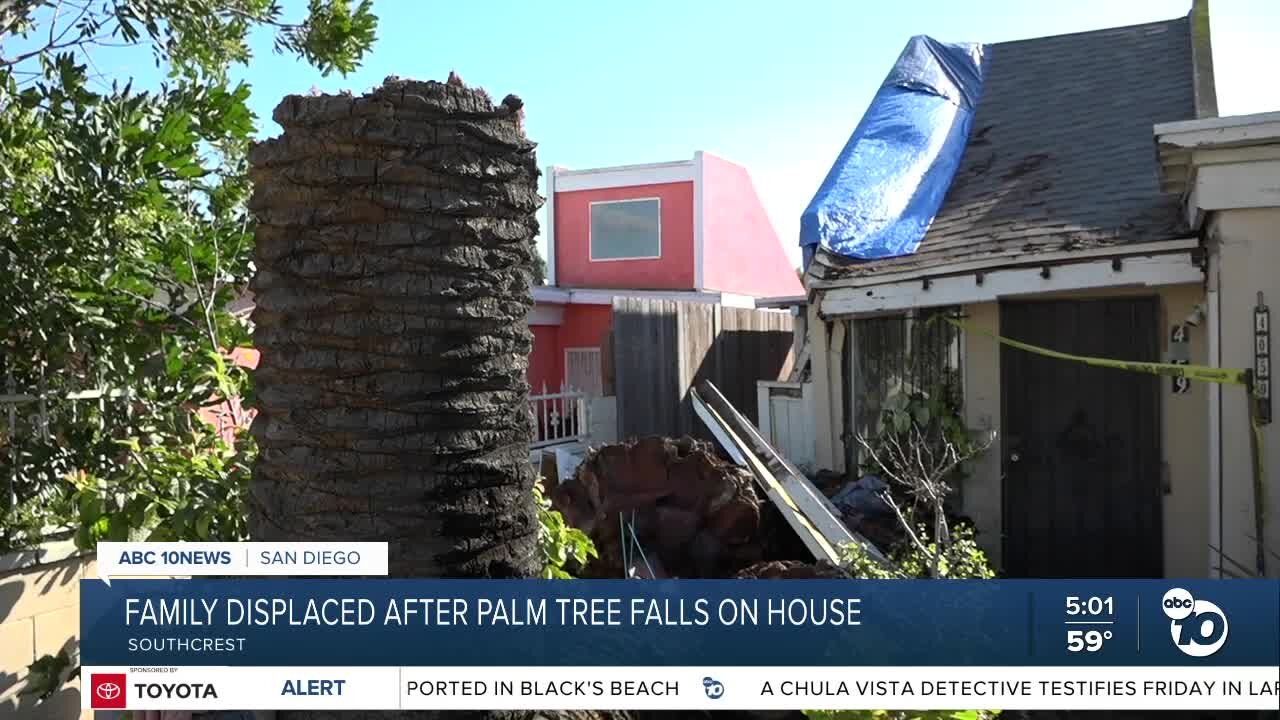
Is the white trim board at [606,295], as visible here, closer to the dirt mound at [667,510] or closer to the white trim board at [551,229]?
the white trim board at [551,229]

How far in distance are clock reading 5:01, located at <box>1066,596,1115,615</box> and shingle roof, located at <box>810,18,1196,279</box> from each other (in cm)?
435

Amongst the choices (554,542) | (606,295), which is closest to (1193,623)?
(554,542)

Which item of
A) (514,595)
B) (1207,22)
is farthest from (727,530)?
(1207,22)

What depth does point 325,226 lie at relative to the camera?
107 inches

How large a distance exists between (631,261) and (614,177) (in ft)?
5.34

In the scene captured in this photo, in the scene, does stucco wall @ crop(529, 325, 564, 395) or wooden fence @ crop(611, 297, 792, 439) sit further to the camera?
stucco wall @ crop(529, 325, 564, 395)

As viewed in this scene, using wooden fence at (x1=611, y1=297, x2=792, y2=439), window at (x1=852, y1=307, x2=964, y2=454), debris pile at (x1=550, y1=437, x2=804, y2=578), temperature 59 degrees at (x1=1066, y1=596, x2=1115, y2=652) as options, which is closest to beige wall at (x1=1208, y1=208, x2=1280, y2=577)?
window at (x1=852, y1=307, x2=964, y2=454)

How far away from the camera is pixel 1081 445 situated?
7.81 m

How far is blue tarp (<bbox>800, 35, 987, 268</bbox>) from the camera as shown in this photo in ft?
29.1

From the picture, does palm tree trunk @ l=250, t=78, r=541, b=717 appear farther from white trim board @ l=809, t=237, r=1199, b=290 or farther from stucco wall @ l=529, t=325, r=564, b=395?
stucco wall @ l=529, t=325, r=564, b=395

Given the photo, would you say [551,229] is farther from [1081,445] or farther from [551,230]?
[1081,445]

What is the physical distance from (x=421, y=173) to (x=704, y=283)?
16985 mm

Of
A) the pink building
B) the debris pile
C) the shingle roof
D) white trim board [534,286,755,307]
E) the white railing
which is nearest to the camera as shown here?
the debris pile

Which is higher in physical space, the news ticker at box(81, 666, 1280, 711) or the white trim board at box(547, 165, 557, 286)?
the white trim board at box(547, 165, 557, 286)
